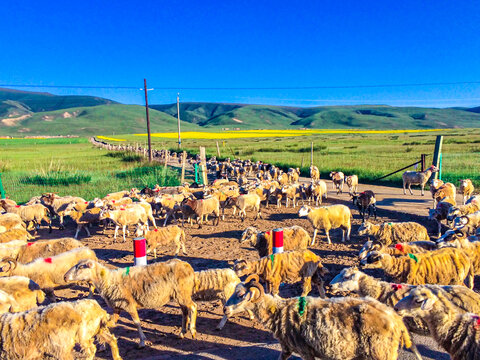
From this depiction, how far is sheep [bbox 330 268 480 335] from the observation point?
16.4 feet

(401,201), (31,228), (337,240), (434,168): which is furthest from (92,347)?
(434,168)

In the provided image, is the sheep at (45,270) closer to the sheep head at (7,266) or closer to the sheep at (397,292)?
the sheep head at (7,266)

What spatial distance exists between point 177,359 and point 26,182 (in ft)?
73.0

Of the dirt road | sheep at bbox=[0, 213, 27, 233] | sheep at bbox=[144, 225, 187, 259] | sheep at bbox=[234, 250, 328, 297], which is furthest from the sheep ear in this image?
sheep at bbox=[0, 213, 27, 233]

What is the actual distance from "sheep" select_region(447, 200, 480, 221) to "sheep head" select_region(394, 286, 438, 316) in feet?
23.2

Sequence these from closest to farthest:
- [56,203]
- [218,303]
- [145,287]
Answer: [145,287] < [218,303] < [56,203]

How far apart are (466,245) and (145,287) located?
6.82m

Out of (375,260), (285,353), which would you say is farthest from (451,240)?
(285,353)

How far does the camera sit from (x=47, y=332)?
454 centimetres

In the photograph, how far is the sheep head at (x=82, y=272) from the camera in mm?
6020

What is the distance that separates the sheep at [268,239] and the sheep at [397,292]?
308cm

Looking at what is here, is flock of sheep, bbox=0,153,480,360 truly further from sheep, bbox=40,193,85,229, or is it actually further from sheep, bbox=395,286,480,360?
sheep, bbox=40,193,85,229

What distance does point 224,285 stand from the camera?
6277 millimetres

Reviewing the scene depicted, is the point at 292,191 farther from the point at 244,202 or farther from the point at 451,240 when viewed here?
the point at 451,240
